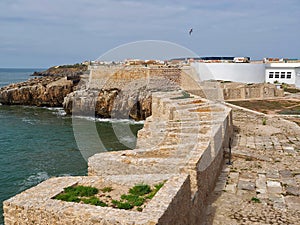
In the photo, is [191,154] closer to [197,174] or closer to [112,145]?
[197,174]

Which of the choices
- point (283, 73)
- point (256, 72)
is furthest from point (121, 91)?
point (283, 73)

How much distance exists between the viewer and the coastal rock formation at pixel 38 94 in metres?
41.7

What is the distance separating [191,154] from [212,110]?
7066mm

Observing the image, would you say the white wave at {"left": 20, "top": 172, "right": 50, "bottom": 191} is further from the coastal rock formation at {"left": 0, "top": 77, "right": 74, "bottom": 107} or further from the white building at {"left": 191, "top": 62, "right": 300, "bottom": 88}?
the coastal rock formation at {"left": 0, "top": 77, "right": 74, "bottom": 107}

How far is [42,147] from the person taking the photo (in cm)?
1897

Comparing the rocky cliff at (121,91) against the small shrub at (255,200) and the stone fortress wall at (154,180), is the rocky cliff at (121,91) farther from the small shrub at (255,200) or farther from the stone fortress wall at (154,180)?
the small shrub at (255,200)

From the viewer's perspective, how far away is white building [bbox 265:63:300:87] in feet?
122

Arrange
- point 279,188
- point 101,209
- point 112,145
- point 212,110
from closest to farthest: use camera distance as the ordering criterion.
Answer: point 101,209, point 279,188, point 212,110, point 112,145

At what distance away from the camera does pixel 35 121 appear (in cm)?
2961

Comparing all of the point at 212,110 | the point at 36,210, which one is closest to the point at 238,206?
the point at 36,210

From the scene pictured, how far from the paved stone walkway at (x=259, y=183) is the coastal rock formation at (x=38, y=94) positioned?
32526 millimetres

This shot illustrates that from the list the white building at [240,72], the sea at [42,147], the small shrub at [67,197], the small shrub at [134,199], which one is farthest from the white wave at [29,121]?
the small shrub at [134,199]

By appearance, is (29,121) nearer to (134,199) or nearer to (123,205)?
(134,199)

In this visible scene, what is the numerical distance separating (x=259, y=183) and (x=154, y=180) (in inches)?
144
